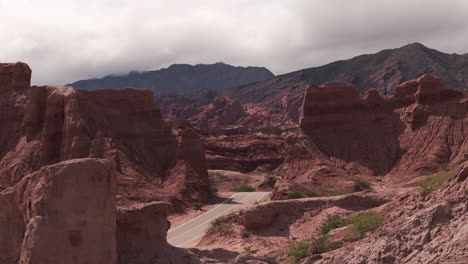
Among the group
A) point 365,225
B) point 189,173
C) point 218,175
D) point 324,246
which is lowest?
point 218,175

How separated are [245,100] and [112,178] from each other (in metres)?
176

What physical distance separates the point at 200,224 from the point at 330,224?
13.9m

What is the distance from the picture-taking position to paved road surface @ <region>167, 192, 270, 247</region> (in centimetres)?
2884

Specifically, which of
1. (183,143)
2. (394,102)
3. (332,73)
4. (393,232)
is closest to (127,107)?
(183,143)

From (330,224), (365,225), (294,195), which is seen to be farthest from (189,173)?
(365,225)

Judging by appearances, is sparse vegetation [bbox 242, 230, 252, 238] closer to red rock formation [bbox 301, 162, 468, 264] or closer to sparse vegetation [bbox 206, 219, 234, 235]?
sparse vegetation [bbox 206, 219, 234, 235]

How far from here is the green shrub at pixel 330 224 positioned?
826 inches

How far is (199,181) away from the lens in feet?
143

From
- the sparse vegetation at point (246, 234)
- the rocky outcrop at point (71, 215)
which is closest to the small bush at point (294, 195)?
the sparse vegetation at point (246, 234)

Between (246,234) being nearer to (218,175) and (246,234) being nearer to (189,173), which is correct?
(189,173)

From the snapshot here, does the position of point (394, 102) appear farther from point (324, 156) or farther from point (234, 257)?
point (234, 257)

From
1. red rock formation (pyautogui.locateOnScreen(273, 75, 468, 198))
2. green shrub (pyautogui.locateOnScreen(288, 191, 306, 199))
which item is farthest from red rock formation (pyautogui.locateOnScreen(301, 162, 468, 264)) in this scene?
red rock formation (pyautogui.locateOnScreen(273, 75, 468, 198))

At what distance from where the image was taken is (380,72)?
156250 mm

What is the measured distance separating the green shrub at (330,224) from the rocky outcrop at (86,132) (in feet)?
54.9
